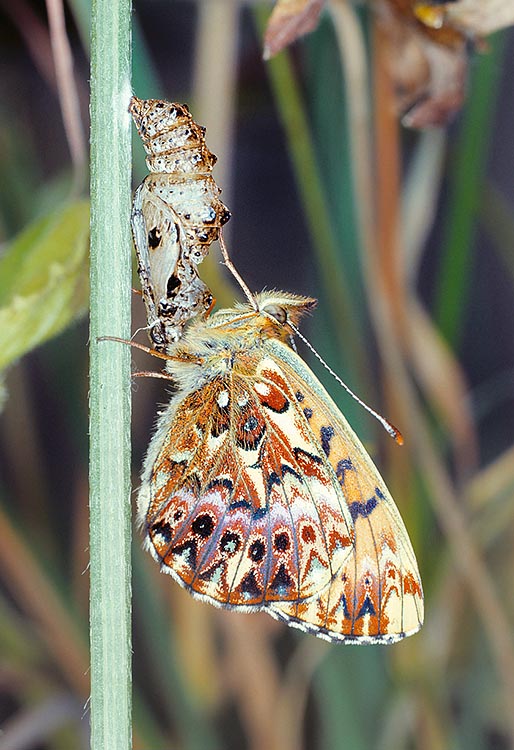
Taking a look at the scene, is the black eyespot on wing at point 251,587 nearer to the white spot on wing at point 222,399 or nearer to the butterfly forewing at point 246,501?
the butterfly forewing at point 246,501

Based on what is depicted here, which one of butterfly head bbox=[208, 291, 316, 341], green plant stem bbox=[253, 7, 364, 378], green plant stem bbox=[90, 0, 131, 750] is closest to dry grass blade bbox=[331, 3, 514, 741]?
green plant stem bbox=[253, 7, 364, 378]

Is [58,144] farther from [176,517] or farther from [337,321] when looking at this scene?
[176,517]

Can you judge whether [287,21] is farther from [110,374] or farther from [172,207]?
[110,374]

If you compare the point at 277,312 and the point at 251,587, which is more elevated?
the point at 277,312

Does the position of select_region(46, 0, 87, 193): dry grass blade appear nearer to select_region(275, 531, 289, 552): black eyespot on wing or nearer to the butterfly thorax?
the butterfly thorax

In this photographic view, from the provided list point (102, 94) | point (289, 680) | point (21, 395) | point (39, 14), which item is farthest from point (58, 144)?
point (102, 94)

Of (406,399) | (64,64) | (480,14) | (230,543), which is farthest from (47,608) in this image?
(480,14)
